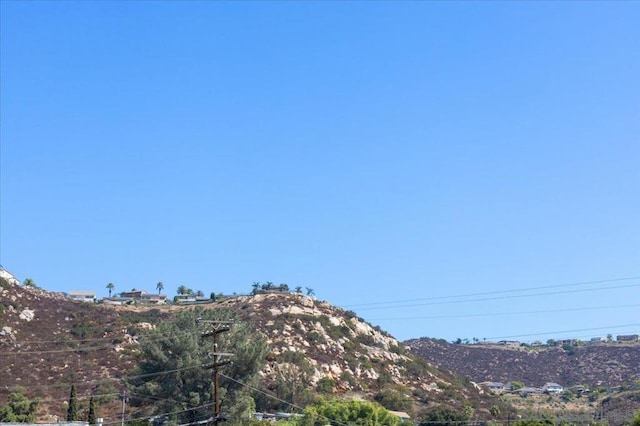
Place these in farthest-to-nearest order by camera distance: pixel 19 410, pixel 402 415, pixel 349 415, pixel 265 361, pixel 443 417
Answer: pixel 265 361
pixel 402 415
pixel 443 417
pixel 349 415
pixel 19 410

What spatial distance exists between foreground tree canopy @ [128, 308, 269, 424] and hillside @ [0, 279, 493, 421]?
31.9 feet

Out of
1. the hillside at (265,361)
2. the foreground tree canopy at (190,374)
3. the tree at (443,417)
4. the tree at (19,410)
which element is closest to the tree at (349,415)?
the foreground tree canopy at (190,374)

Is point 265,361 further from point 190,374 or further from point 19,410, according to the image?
point 19,410

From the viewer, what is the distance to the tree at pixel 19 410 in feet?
318

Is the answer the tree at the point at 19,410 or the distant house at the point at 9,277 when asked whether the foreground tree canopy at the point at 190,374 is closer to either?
the tree at the point at 19,410

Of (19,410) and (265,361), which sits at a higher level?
(265,361)

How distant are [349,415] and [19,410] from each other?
1504 inches

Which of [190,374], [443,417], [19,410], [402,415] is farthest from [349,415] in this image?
[19,410]

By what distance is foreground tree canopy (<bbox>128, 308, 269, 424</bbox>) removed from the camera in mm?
94312

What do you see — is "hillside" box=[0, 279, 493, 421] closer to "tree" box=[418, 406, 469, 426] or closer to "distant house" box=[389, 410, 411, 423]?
"distant house" box=[389, 410, 411, 423]

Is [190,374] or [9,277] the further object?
[9,277]

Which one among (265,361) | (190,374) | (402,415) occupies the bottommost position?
(402,415)

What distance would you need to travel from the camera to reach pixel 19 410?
10081 centimetres

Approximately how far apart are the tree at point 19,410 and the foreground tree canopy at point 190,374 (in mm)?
11644
